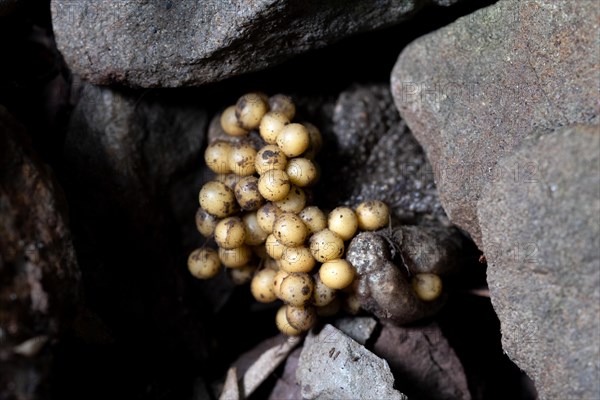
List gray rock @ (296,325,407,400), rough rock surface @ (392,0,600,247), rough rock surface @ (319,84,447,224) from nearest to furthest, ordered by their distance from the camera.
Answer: rough rock surface @ (392,0,600,247) → gray rock @ (296,325,407,400) → rough rock surface @ (319,84,447,224)

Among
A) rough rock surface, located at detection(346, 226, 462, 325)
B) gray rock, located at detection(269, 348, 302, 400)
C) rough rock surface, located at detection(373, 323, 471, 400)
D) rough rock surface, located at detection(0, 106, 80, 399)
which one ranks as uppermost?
rough rock surface, located at detection(0, 106, 80, 399)

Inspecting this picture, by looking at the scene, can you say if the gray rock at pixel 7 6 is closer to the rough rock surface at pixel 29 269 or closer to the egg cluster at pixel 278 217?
the rough rock surface at pixel 29 269

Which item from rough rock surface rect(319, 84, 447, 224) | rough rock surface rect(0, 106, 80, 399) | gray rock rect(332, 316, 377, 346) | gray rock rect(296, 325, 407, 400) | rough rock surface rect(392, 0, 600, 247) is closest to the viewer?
rough rock surface rect(0, 106, 80, 399)

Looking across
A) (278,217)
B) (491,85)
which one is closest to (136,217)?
(278,217)

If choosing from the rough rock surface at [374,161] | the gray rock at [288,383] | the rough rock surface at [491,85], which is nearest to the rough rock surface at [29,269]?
the gray rock at [288,383]

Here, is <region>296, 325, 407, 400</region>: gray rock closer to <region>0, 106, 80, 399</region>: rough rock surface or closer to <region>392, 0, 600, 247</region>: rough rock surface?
<region>392, 0, 600, 247</region>: rough rock surface

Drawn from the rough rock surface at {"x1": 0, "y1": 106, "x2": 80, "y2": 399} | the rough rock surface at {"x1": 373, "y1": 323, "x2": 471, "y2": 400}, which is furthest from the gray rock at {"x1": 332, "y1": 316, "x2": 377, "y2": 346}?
the rough rock surface at {"x1": 0, "y1": 106, "x2": 80, "y2": 399}

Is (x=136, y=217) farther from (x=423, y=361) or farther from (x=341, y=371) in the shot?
(x=423, y=361)
